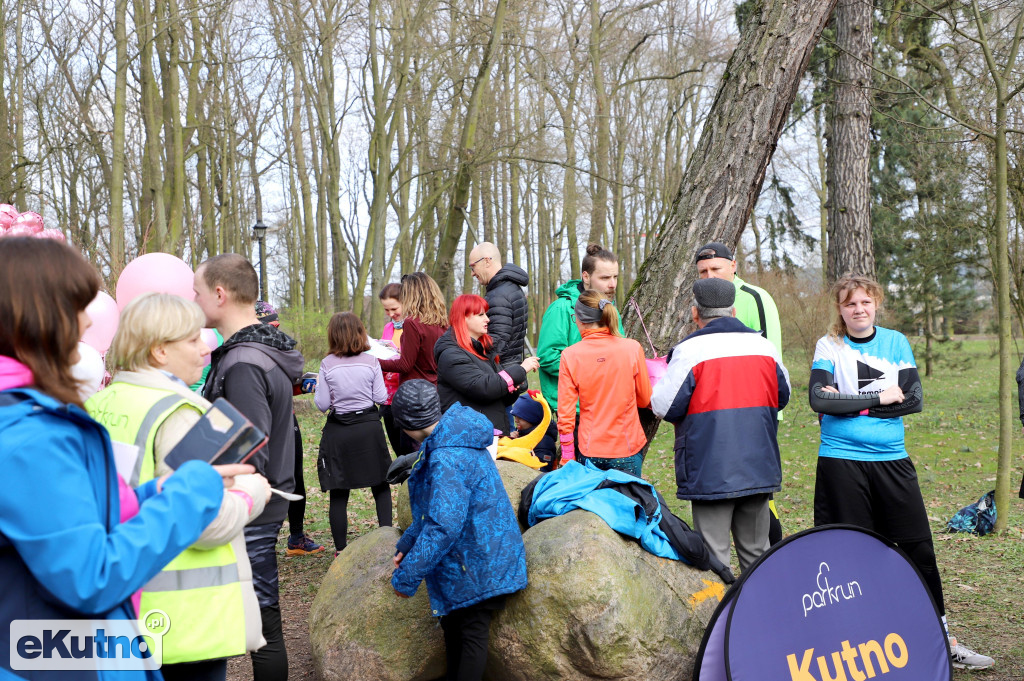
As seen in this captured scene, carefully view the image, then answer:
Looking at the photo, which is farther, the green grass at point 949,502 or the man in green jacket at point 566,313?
the man in green jacket at point 566,313

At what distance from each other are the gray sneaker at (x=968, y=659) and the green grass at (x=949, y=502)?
4 centimetres

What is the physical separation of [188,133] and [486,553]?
1464 cm

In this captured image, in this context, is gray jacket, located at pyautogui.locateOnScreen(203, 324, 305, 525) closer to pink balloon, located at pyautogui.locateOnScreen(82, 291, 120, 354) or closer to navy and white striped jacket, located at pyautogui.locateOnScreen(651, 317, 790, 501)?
pink balloon, located at pyautogui.locateOnScreen(82, 291, 120, 354)

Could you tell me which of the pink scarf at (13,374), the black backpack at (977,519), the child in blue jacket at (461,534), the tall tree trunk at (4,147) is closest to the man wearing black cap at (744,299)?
the child in blue jacket at (461,534)

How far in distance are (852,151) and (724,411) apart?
8.60m

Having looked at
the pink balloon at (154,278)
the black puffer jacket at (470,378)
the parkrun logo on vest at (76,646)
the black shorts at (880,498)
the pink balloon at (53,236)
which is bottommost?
the black shorts at (880,498)

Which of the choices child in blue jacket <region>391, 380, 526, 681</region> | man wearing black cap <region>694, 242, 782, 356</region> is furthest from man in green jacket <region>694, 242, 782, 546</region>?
child in blue jacket <region>391, 380, 526, 681</region>

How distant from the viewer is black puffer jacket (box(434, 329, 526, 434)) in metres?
4.70

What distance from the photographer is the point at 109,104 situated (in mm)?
19422

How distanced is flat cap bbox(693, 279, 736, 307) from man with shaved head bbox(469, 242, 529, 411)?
152 centimetres

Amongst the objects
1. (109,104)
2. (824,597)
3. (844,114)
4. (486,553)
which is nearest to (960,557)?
(824,597)

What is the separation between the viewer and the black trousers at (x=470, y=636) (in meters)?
3.27

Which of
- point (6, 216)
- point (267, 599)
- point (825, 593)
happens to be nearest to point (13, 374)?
point (267, 599)

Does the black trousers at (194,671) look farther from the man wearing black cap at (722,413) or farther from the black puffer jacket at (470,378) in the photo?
the black puffer jacket at (470,378)
